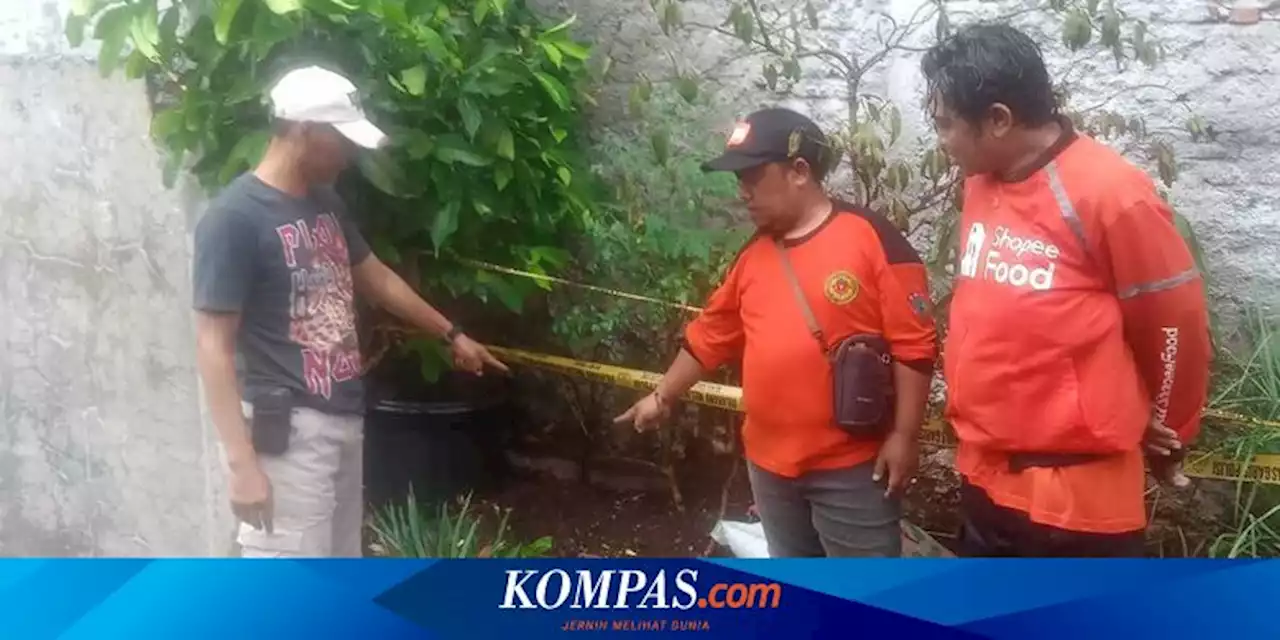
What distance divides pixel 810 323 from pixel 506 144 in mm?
597

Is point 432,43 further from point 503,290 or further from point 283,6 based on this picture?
point 503,290

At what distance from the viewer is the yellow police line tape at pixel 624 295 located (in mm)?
1946

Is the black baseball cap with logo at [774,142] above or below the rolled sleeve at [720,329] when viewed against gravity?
above

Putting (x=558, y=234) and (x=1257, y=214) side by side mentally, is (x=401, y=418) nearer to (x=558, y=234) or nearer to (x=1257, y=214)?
(x=558, y=234)

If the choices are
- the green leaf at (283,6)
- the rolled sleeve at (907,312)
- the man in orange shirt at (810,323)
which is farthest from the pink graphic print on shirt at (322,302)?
the rolled sleeve at (907,312)

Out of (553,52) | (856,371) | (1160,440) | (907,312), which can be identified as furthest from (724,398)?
(1160,440)

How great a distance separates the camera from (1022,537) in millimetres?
2035

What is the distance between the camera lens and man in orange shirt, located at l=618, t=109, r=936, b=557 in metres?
1.93

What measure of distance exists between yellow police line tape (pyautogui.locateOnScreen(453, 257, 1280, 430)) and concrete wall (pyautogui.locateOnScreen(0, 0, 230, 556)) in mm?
510

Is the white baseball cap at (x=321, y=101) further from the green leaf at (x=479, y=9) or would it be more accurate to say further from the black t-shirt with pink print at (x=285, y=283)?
the green leaf at (x=479, y=9)

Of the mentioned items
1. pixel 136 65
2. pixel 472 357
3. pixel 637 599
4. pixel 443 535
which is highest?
pixel 136 65

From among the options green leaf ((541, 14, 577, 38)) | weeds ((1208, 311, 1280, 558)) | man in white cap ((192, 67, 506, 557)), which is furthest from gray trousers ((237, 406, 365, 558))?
weeds ((1208, 311, 1280, 558))

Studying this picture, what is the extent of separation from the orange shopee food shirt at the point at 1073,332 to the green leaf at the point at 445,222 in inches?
34.4

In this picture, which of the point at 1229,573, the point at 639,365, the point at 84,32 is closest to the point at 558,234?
the point at 639,365
